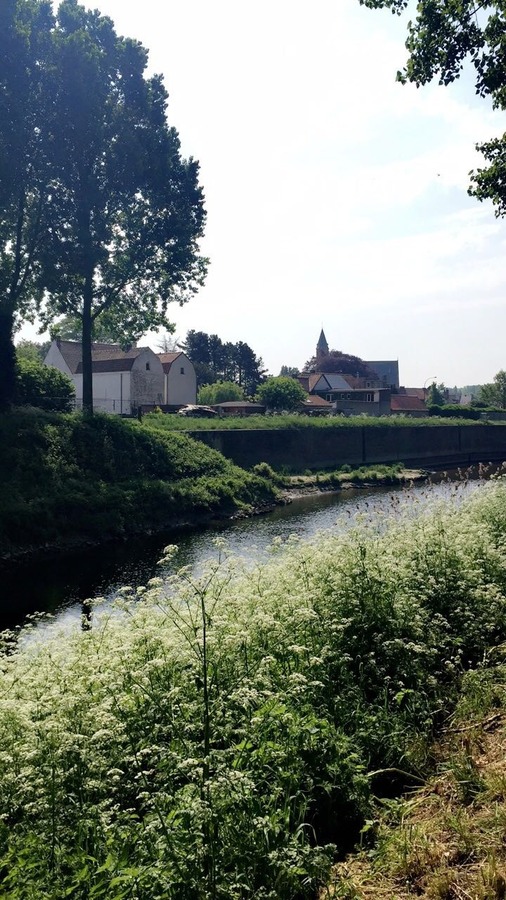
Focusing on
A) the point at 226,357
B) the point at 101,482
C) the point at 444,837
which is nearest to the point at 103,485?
the point at 101,482

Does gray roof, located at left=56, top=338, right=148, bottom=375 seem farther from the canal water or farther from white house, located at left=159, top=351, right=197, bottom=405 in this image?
the canal water

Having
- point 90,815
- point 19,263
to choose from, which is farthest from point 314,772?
point 19,263

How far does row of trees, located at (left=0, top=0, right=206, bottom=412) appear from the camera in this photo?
27.7m

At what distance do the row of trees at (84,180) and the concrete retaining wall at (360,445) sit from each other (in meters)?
8.64

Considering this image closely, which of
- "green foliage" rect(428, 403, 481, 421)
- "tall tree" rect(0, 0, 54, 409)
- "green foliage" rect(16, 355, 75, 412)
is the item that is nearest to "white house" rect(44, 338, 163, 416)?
"green foliage" rect(16, 355, 75, 412)

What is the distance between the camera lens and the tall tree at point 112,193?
94.4 ft

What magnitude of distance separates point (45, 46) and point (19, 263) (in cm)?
833

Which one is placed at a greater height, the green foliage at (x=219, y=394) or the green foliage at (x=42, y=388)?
the green foliage at (x=219, y=394)

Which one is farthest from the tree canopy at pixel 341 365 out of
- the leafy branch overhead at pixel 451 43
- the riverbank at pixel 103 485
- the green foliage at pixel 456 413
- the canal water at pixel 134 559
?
the leafy branch overhead at pixel 451 43

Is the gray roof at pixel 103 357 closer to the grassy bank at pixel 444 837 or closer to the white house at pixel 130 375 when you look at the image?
the white house at pixel 130 375

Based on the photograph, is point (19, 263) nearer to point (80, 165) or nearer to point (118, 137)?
point (80, 165)

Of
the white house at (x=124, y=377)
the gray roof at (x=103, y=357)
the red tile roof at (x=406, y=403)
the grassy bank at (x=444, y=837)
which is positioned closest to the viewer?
the grassy bank at (x=444, y=837)

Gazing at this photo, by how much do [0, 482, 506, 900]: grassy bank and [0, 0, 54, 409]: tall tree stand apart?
23.3 m

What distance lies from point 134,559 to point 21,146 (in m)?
17.2
